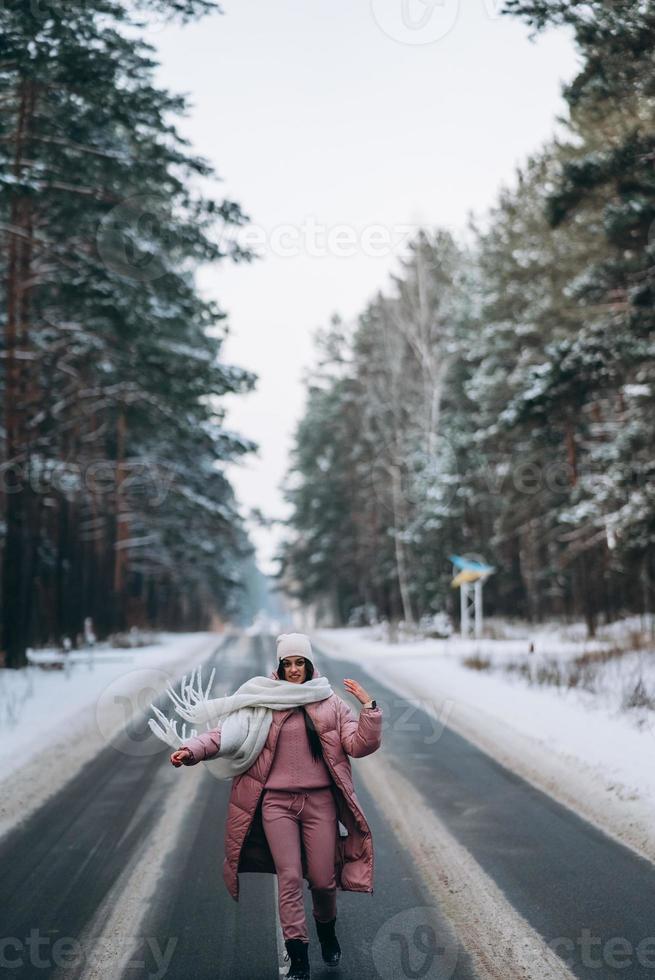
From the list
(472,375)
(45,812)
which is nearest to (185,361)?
(45,812)

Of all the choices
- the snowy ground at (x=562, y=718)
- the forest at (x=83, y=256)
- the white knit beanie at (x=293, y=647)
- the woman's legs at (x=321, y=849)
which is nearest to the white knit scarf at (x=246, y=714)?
the white knit beanie at (x=293, y=647)

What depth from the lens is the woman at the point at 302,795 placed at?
14.2 feet

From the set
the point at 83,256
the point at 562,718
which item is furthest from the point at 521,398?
the point at 83,256

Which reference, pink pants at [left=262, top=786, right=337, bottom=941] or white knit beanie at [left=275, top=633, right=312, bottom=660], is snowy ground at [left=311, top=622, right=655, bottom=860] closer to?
pink pants at [left=262, top=786, right=337, bottom=941]

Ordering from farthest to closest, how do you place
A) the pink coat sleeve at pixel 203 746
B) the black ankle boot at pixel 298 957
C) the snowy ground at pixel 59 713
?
the snowy ground at pixel 59 713, the pink coat sleeve at pixel 203 746, the black ankle boot at pixel 298 957

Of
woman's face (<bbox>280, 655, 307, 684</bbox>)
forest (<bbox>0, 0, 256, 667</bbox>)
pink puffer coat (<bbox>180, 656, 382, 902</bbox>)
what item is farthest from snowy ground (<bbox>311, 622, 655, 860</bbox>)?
forest (<bbox>0, 0, 256, 667</bbox>)

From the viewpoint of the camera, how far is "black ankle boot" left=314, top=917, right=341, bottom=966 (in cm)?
436

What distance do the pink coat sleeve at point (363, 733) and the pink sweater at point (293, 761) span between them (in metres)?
0.18

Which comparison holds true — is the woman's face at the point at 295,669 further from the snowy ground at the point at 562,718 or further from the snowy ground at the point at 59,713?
the snowy ground at the point at 562,718

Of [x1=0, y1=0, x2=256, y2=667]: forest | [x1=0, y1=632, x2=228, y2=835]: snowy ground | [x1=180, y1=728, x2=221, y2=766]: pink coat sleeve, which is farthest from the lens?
[x1=0, y1=0, x2=256, y2=667]: forest

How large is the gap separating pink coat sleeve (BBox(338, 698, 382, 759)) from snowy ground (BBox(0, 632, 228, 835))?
2181mm

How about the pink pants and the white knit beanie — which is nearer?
the pink pants

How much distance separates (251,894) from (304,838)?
58.2 inches

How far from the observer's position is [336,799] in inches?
179
